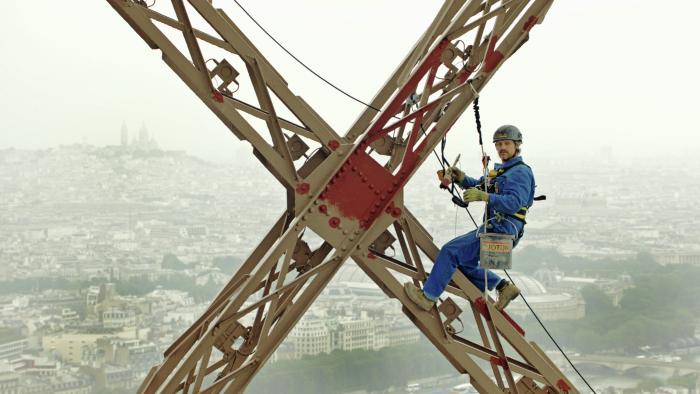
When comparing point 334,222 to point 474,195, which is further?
point 334,222

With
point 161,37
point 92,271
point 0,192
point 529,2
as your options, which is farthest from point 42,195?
point 529,2

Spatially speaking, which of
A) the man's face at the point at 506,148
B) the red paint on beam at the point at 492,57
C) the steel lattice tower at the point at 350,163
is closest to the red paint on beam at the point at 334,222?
the steel lattice tower at the point at 350,163

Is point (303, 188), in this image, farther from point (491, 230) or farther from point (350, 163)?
point (491, 230)

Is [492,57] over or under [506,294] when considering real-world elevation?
over

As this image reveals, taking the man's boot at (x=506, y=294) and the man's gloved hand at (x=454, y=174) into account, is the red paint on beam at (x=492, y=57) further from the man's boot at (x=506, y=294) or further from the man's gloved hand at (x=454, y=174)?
the man's boot at (x=506, y=294)

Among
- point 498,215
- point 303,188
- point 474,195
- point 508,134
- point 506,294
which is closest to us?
point 474,195

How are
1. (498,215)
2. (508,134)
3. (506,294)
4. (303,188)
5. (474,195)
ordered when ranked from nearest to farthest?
(474,195)
(303,188)
(498,215)
(508,134)
(506,294)

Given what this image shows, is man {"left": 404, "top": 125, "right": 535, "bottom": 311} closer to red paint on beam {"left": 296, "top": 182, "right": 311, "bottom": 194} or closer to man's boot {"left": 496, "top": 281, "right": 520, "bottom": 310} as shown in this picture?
man's boot {"left": 496, "top": 281, "right": 520, "bottom": 310}

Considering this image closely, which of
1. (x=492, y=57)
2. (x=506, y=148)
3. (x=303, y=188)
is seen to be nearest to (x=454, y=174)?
(x=506, y=148)

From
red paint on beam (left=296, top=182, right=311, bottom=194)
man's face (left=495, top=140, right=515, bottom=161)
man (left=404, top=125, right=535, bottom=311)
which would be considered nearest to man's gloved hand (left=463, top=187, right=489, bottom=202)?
man (left=404, top=125, right=535, bottom=311)
